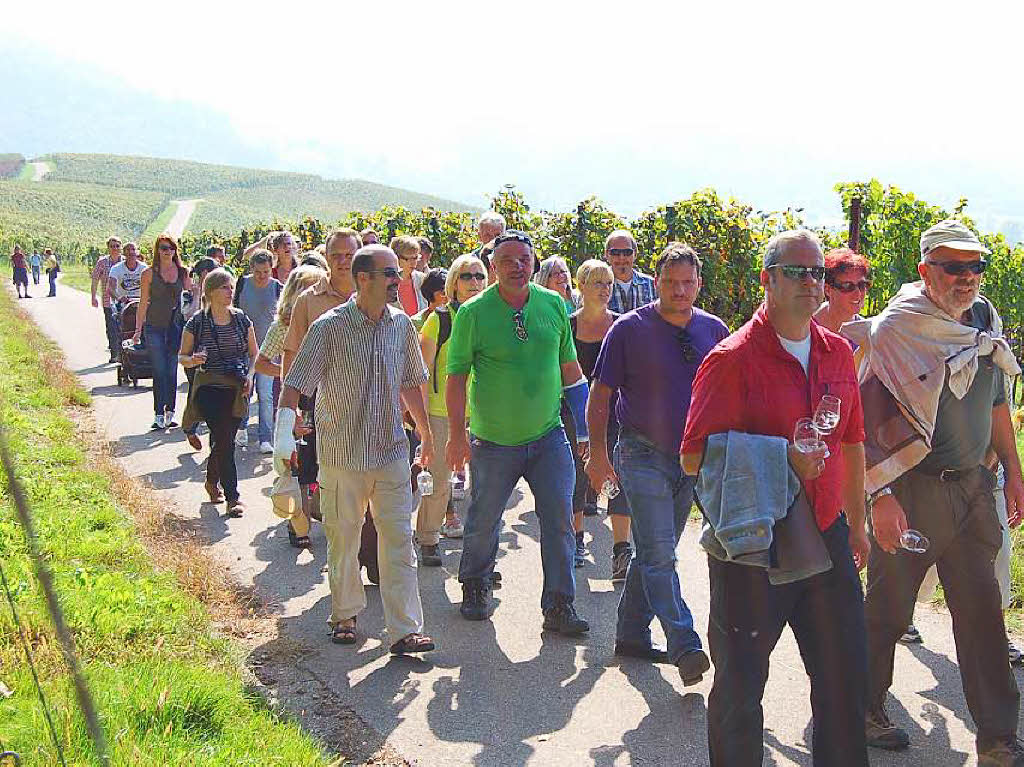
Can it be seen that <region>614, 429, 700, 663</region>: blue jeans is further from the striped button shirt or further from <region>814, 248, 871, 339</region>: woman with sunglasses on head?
the striped button shirt

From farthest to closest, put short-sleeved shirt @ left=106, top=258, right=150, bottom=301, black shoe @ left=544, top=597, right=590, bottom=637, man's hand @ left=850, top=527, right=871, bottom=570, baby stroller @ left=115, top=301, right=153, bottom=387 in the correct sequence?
short-sleeved shirt @ left=106, top=258, right=150, bottom=301 → baby stroller @ left=115, top=301, right=153, bottom=387 → black shoe @ left=544, top=597, right=590, bottom=637 → man's hand @ left=850, top=527, right=871, bottom=570

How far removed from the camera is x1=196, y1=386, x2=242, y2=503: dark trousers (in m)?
9.03

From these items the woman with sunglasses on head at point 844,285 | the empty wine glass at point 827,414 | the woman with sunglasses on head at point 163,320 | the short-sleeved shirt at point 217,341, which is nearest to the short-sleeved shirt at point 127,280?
the woman with sunglasses on head at point 163,320

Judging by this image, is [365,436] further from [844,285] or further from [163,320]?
[163,320]

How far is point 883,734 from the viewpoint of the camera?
15.4 feet

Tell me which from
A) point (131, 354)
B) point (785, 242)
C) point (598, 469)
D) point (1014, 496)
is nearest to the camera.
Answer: point (785, 242)

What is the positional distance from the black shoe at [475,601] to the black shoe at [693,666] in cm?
156

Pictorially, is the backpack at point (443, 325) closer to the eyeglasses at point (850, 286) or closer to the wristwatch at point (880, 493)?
the eyeglasses at point (850, 286)

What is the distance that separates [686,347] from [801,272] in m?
1.86

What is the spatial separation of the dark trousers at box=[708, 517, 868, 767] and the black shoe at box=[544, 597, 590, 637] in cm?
230

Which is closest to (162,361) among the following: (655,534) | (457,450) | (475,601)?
(457,450)

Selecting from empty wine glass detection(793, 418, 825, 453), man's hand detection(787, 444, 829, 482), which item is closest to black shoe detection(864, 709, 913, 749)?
man's hand detection(787, 444, 829, 482)

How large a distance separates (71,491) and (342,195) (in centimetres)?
15288

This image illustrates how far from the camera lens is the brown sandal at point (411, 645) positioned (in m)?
5.82
